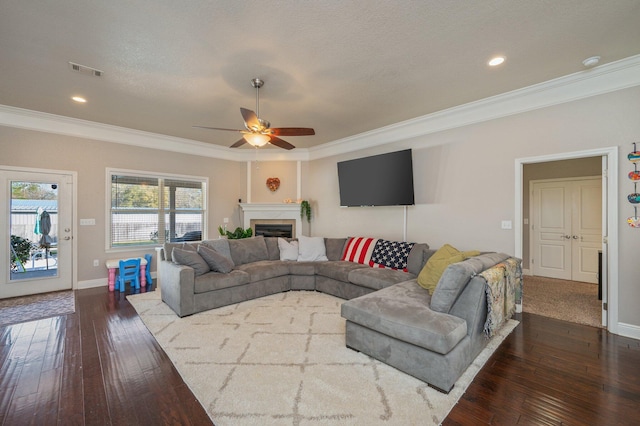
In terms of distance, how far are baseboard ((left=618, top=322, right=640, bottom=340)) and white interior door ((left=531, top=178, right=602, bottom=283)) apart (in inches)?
115

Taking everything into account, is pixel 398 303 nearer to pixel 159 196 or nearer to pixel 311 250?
pixel 311 250

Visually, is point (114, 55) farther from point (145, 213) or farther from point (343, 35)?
point (145, 213)

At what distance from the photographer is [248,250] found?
480cm

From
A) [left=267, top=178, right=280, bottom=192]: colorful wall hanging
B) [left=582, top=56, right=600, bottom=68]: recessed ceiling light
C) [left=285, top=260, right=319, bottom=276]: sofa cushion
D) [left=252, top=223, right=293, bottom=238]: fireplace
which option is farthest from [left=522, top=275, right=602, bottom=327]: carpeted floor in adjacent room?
[left=267, top=178, right=280, bottom=192]: colorful wall hanging

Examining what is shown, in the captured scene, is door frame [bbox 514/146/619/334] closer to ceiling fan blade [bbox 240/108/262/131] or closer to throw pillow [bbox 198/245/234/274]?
ceiling fan blade [bbox 240/108/262/131]

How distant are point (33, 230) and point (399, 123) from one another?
6218 mm

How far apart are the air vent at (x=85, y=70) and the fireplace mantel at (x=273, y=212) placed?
365cm

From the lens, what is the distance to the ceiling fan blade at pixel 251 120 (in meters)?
2.83

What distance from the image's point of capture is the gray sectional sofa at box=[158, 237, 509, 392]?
209cm

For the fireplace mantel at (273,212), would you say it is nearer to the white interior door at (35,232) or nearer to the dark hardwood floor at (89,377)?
the white interior door at (35,232)

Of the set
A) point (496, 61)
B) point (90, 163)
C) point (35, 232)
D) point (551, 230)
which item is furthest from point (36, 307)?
point (551, 230)

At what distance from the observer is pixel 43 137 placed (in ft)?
14.5

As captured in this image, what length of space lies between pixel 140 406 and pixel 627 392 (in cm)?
350

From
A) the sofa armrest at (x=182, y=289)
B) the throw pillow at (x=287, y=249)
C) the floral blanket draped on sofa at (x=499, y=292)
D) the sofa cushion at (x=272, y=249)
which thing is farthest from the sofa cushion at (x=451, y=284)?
the sofa cushion at (x=272, y=249)
